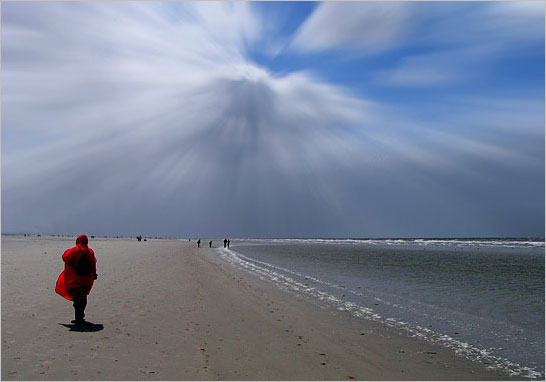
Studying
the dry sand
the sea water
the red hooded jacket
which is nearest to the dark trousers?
the red hooded jacket

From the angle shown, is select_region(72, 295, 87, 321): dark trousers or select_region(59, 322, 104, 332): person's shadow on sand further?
select_region(72, 295, 87, 321): dark trousers

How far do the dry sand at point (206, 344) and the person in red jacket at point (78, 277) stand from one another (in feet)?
2.28

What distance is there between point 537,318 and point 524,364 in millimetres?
5751

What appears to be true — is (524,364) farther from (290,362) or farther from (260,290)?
(260,290)

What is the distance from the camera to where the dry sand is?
7.48 m

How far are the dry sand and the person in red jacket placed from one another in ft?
2.28

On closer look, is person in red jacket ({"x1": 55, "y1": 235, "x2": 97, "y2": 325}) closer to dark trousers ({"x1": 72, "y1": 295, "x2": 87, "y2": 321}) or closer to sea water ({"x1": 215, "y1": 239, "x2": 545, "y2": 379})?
dark trousers ({"x1": 72, "y1": 295, "x2": 87, "y2": 321})

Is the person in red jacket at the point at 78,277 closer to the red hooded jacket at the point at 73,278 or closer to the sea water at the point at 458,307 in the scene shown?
the red hooded jacket at the point at 73,278

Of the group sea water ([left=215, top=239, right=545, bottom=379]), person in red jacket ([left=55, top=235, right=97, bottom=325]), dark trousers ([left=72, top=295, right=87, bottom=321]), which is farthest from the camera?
person in red jacket ([left=55, top=235, right=97, bottom=325])

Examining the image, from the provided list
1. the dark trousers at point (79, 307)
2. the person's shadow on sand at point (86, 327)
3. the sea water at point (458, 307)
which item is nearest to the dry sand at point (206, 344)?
the person's shadow on sand at point (86, 327)

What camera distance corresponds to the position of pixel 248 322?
12.0m

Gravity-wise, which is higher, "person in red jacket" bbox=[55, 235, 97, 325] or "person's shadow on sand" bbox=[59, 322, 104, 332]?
"person in red jacket" bbox=[55, 235, 97, 325]

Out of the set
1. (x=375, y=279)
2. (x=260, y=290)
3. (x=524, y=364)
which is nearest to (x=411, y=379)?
(x=524, y=364)

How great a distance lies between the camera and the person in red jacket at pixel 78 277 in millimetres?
10850
